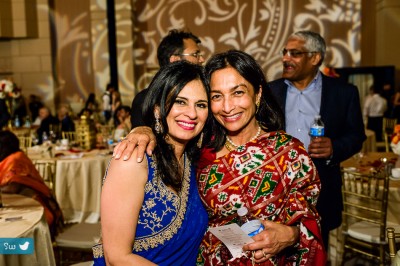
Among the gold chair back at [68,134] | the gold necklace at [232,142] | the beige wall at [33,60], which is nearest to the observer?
the gold necklace at [232,142]

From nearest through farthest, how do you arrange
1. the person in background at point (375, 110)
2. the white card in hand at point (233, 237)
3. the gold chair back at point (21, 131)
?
the white card in hand at point (233, 237) < the gold chair back at point (21, 131) < the person in background at point (375, 110)

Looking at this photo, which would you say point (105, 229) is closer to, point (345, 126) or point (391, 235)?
point (391, 235)

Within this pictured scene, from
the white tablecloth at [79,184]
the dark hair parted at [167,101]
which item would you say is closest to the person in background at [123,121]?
the white tablecloth at [79,184]

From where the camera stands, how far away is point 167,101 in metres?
1.63

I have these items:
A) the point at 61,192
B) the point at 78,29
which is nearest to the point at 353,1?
the point at 78,29

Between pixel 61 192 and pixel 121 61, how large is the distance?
19.6ft

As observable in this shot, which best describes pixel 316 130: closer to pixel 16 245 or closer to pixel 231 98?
pixel 231 98

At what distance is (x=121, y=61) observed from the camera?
1055 cm

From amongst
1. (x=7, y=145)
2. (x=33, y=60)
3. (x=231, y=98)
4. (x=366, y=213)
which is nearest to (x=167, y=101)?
(x=231, y=98)

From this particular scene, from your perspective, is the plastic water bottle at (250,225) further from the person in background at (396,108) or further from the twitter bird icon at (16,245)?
the person in background at (396,108)

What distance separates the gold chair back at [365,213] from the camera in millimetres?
3402

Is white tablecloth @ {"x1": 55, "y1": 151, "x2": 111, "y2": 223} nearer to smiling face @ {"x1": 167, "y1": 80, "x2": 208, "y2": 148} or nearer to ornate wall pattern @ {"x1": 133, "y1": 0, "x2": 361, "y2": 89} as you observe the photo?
smiling face @ {"x1": 167, "y1": 80, "x2": 208, "y2": 148}

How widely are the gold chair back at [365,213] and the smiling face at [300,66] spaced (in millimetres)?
1012

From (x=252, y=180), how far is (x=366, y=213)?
2.29 meters
